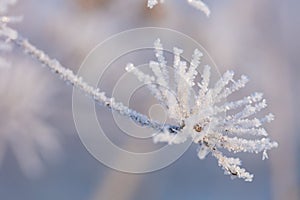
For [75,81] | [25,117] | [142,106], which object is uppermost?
[142,106]

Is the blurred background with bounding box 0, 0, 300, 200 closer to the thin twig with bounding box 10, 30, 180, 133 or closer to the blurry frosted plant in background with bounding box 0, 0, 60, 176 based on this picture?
the blurry frosted plant in background with bounding box 0, 0, 60, 176

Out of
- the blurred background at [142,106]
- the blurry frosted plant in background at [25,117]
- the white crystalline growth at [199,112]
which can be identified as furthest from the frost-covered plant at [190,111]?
Answer: the blurred background at [142,106]

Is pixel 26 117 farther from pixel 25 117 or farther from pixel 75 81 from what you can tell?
pixel 75 81

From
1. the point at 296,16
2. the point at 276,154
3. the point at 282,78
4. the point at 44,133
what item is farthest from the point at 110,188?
the point at 296,16

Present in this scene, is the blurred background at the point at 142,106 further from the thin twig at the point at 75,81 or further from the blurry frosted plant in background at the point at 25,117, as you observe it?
the thin twig at the point at 75,81

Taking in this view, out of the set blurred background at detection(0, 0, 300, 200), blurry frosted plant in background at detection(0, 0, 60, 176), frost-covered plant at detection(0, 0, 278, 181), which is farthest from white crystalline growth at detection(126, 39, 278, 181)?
blurred background at detection(0, 0, 300, 200)

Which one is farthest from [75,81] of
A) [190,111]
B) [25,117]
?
[25,117]

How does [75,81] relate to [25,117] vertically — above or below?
below
